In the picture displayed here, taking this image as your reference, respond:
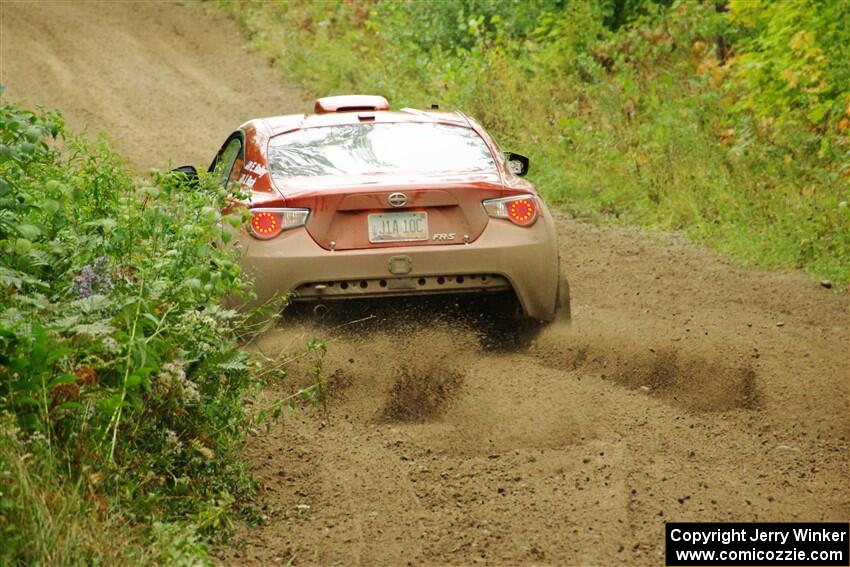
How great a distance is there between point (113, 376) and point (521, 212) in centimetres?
348

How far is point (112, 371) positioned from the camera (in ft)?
17.0

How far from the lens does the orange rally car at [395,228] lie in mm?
7691

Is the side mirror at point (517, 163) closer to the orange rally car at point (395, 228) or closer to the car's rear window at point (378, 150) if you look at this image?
the car's rear window at point (378, 150)

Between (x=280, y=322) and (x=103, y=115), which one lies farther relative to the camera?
(x=103, y=115)

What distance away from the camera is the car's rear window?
26.9 ft

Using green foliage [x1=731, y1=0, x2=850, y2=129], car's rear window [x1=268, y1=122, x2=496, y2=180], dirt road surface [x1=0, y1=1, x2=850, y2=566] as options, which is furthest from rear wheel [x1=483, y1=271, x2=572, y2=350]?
green foliage [x1=731, y1=0, x2=850, y2=129]

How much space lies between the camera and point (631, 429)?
6.78 metres

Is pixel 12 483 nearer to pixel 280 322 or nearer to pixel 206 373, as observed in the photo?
pixel 206 373

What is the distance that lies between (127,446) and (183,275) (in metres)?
0.89

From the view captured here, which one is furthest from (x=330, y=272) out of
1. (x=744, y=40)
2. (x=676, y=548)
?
(x=744, y=40)

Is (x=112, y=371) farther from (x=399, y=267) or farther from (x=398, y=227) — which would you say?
(x=398, y=227)

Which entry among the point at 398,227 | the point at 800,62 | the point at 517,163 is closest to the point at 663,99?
the point at 800,62

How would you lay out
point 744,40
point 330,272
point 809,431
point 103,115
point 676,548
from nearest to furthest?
point 676,548, point 809,431, point 330,272, point 744,40, point 103,115

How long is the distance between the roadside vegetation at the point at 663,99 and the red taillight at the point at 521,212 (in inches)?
148
